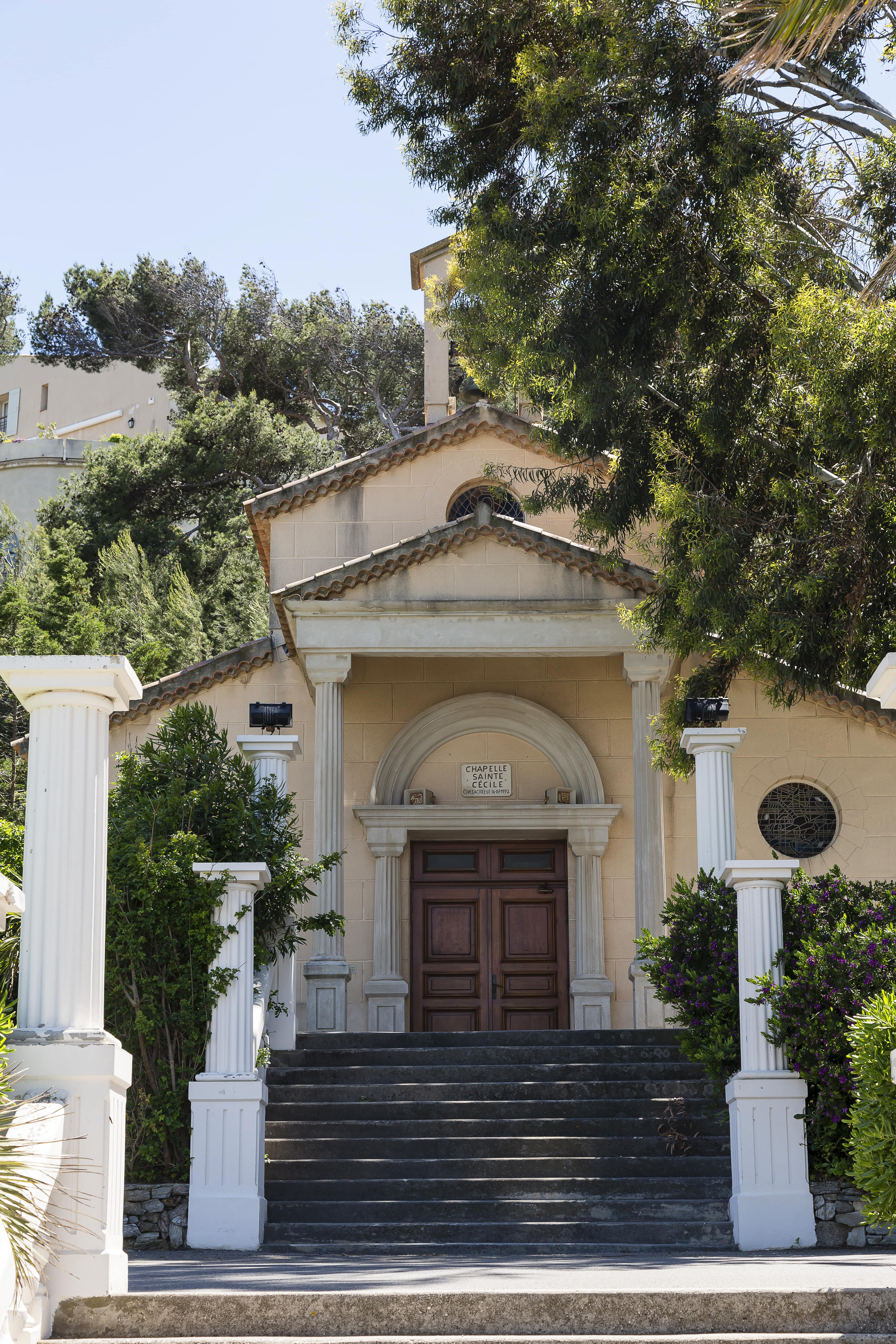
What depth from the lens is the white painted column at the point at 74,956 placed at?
6.45 m

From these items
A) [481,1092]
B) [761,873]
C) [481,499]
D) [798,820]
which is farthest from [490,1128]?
[481,499]

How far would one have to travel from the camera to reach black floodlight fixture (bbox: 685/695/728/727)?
13031mm

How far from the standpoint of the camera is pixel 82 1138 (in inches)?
253

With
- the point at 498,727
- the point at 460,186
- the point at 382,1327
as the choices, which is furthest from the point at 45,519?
the point at 382,1327

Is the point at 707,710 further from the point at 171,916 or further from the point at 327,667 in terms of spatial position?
the point at 171,916

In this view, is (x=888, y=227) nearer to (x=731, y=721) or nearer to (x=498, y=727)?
(x=731, y=721)

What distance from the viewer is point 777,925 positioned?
9.96 metres

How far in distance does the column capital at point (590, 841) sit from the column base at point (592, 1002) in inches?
58.6

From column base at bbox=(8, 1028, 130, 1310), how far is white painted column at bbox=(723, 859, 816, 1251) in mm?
4541

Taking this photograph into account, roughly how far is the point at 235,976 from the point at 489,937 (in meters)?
8.21

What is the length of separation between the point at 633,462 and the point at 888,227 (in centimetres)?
320

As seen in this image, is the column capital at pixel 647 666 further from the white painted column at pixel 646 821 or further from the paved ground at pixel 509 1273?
the paved ground at pixel 509 1273

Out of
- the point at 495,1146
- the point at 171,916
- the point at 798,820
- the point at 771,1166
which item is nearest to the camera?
the point at 771,1166

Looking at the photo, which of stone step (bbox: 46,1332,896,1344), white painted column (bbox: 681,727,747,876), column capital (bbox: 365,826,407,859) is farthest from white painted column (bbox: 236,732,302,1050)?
stone step (bbox: 46,1332,896,1344)
